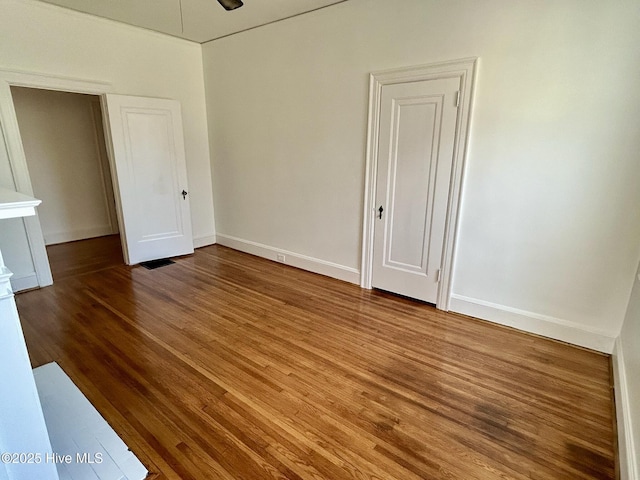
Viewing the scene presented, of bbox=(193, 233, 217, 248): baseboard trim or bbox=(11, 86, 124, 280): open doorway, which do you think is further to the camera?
bbox=(193, 233, 217, 248): baseboard trim

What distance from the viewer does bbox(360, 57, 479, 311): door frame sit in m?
2.78

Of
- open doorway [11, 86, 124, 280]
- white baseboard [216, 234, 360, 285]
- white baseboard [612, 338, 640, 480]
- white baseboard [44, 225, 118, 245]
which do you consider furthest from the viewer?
white baseboard [44, 225, 118, 245]

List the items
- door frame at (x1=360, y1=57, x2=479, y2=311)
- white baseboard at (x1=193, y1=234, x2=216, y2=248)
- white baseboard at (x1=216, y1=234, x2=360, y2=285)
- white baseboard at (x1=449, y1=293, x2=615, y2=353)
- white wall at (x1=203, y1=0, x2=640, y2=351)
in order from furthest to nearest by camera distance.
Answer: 1. white baseboard at (x1=193, y1=234, x2=216, y2=248)
2. white baseboard at (x1=216, y1=234, x2=360, y2=285)
3. door frame at (x1=360, y1=57, x2=479, y2=311)
4. white baseboard at (x1=449, y1=293, x2=615, y2=353)
5. white wall at (x1=203, y1=0, x2=640, y2=351)

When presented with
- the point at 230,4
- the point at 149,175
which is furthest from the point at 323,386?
the point at 149,175

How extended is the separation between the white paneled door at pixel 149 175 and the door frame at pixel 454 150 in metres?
2.88

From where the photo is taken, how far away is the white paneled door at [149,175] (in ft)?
13.7

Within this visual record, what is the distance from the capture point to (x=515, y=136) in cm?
264

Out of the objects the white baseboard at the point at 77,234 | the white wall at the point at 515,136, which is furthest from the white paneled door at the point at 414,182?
the white baseboard at the point at 77,234

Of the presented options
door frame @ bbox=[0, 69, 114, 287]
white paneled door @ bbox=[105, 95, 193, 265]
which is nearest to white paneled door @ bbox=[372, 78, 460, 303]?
white paneled door @ bbox=[105, 95, 193, 265]

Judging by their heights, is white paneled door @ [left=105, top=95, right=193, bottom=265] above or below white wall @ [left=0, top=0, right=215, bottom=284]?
below

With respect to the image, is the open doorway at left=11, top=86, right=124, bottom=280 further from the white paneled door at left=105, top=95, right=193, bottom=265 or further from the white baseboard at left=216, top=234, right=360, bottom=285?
the white baseboard at left=216, top=234, right=360, bottom=285

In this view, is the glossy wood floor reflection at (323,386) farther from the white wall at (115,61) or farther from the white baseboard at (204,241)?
the white wall at (115,61)

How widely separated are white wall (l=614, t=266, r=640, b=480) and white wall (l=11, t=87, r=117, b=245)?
726cm

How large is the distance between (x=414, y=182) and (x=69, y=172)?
19.1 ft
